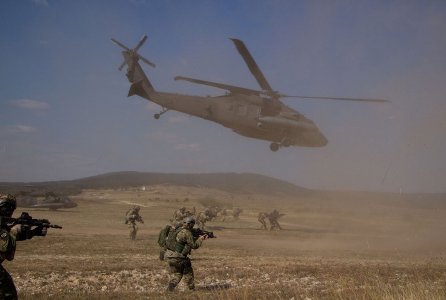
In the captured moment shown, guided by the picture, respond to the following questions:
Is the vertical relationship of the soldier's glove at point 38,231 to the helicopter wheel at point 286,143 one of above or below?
below

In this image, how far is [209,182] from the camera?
16838 centimetres

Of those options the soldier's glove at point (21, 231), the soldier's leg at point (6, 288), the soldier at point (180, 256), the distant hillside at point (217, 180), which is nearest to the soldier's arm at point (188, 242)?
the soldier at point (180, 256)

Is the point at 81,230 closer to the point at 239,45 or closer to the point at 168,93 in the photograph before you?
the point at 168,93

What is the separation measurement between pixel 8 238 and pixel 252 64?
15.7m

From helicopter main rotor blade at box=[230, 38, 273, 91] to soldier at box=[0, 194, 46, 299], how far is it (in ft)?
46.5

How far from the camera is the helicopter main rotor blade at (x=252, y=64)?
64.0 feet

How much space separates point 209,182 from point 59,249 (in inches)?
5921

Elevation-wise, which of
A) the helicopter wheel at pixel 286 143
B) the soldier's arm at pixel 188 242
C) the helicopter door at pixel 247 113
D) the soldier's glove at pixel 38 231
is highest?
the helicopter door at pixel 247 113

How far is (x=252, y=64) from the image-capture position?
808 inches

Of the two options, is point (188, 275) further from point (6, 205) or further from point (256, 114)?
point (256, 114)

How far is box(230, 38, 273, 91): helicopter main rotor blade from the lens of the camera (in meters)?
19.5

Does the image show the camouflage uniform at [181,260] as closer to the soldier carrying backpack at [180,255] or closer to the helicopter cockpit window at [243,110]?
the soldier carrying backpack at [180,255]

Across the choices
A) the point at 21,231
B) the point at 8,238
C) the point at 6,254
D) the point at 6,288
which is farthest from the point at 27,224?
the point at 6,288

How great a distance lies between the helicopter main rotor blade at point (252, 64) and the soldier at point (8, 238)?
14158 mm
